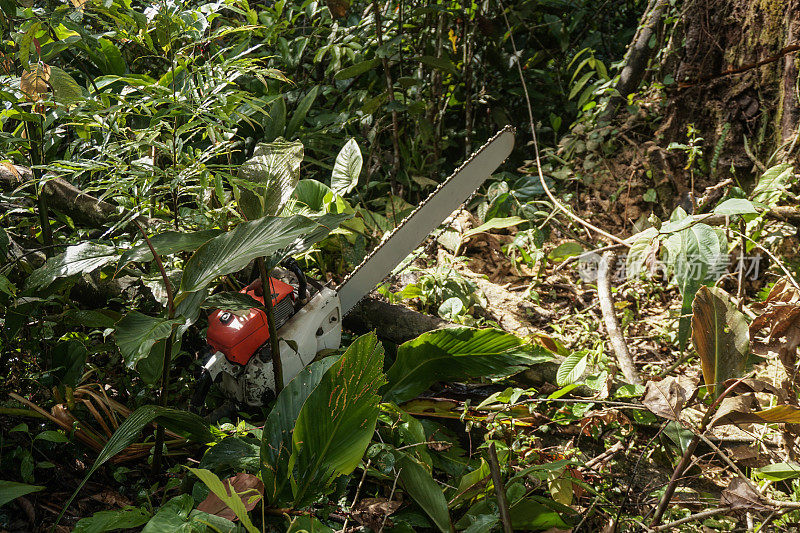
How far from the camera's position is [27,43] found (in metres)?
1.43

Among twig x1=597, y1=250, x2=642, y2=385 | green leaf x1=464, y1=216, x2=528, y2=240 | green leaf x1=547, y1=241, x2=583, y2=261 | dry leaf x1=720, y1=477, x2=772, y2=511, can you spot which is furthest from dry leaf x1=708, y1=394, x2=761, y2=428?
green leaf x1=464, y1=216, x2=528, y2=240

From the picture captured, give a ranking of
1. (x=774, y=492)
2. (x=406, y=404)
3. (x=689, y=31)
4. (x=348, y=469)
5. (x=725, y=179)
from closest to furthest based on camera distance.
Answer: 1. (x=348, y=469)
2. (x=774, y=492)
3. (x=406, y=404)
4. (x=725, y=179)
5. (x=689, y=31)

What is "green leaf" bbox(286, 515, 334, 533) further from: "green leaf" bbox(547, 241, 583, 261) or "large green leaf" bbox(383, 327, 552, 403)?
"green leaf" bbox(547, 241, 583, 261)

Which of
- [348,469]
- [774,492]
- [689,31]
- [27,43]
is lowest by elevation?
[774,492]

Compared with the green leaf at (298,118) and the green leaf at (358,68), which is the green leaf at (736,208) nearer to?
the green leaf at (358,68)

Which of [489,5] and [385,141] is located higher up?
[489,5]

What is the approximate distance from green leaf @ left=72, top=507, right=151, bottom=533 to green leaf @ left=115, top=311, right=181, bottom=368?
1.05ft

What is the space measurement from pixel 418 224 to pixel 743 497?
113cm

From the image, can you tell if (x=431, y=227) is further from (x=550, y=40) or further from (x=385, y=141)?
(x=550, y=40)

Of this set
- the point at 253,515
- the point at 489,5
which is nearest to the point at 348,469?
the point at 253,515

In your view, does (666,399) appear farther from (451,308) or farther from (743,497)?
(451,308)

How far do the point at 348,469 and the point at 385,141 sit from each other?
2531 millimetres

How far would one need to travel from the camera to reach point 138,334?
1113 mm

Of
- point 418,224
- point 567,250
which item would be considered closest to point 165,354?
point 418,224
